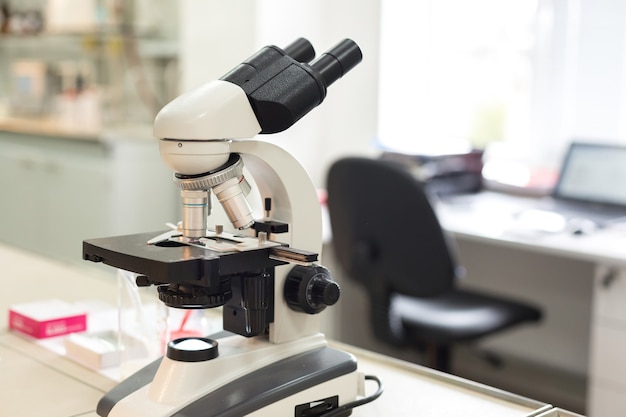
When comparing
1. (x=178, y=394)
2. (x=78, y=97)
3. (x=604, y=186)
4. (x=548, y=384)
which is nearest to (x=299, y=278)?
(x=178, y=394)

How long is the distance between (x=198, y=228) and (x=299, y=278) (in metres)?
0.15

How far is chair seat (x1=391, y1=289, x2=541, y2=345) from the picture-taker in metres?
2.51

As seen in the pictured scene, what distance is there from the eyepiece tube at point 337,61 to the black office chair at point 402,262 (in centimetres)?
130

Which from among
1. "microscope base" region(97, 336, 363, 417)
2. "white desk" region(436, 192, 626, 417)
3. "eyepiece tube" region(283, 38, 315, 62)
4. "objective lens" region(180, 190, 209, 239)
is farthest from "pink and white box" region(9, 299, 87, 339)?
"white desk" region(436, 192, 626, 417)

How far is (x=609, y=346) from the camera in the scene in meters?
2.44

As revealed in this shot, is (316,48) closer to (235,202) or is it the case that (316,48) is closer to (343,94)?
(343,94)

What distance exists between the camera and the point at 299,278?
1.14 m

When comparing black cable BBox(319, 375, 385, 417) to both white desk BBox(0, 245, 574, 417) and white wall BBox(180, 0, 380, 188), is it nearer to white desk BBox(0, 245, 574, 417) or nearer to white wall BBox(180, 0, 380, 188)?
white desk BBox(0, 245, 574, 417)

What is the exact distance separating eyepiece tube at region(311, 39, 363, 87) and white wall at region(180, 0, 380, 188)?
6.81 feet

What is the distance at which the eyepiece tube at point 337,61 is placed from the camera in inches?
44.2

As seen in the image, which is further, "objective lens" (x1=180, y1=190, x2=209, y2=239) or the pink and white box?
the pink and white box

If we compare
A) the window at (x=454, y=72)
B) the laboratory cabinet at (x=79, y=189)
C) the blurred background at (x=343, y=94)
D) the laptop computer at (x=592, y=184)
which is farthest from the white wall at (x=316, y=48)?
the laptop computer at (x=592, y=184)

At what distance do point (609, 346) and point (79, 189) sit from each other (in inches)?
94.0

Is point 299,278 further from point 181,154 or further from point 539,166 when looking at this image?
point 539,166
